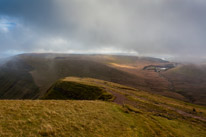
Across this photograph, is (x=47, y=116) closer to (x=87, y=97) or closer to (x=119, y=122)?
(x=119, y=122)

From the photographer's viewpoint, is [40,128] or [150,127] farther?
[150,127]

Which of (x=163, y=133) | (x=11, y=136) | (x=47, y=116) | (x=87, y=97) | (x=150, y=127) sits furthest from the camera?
(x=87, y=97)

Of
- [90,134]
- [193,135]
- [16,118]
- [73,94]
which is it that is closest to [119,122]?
[90,134]

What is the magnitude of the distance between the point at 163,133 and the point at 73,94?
45427 mm

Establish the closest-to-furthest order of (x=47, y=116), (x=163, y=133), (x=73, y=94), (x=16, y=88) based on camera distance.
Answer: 1. (x=47, y=116)
2. (x=163, y=133)
3. (x=73, y=94)
4. (x=16, y=88)

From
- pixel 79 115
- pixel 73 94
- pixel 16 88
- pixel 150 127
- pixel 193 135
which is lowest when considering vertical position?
pixel 16 88

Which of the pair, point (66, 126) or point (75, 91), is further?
point (75, 91)

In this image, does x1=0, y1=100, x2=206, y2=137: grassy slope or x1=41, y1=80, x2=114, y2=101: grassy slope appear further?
x1=41, y1=80, x2=114, y2=101: grassy slope

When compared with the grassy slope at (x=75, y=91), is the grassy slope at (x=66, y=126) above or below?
above

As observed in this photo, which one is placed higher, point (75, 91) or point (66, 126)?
point (66, 126)

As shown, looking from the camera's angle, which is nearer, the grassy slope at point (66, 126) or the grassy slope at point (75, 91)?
the grassy slope at point (66, 126)

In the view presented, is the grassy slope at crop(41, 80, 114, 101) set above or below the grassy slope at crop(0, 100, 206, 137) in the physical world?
below

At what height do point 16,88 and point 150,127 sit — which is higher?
point 150,127

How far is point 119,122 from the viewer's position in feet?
60.1
